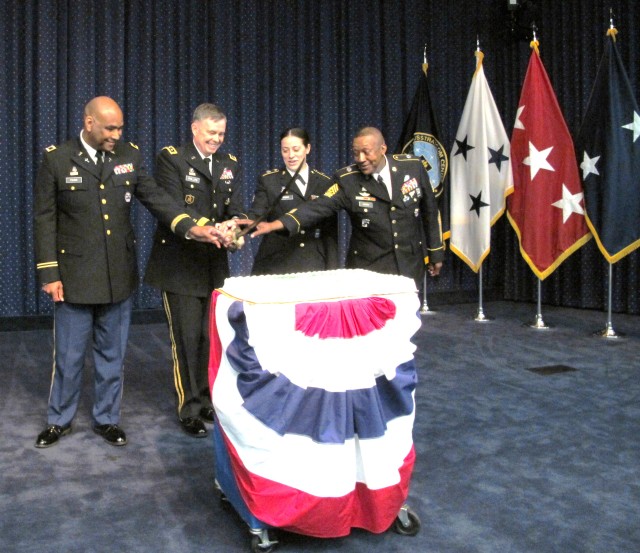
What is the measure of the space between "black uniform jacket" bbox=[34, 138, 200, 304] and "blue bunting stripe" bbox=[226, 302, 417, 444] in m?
1.05

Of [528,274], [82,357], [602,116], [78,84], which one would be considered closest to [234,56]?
[78,84]

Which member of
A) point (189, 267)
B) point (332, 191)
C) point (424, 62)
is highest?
point (424, 62)

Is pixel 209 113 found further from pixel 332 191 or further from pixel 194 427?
pixel 194 427

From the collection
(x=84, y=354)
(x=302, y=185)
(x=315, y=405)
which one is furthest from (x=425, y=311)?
(x=315, y=405)

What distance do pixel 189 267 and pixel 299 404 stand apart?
132 centimetres

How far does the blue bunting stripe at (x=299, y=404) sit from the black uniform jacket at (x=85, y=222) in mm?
1049

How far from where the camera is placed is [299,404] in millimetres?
1858

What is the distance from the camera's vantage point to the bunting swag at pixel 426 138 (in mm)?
6441

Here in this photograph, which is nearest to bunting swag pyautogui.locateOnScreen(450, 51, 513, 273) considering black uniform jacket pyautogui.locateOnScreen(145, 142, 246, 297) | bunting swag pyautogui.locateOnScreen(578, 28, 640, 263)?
bunting swag pyautogui.locateOnScreen(578, 28, 640, 263)

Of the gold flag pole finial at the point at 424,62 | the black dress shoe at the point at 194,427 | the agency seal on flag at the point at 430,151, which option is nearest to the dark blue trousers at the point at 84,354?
the black dress shoe at the point at 194,427

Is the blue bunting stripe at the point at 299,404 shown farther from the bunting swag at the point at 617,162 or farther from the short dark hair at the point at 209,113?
the bunting swag at the point at 617,162

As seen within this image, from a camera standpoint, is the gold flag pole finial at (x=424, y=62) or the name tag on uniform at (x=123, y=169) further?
the gold flag pole finial at (x=424, y=62)

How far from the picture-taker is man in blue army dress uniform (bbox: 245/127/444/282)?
3.47m

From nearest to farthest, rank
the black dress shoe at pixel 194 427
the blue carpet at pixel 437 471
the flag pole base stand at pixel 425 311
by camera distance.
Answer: the blue carpet at pixel 437 471 → the black dress shoe at pixel 194 427 → the flag pole base stand at pixel 425 311
